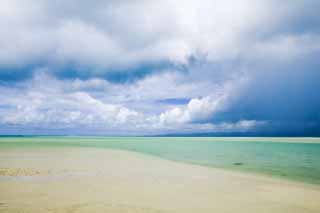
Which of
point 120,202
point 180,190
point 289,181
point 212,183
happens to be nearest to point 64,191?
point 120,202

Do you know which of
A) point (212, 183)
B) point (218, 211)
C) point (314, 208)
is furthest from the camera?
point (212, 183)

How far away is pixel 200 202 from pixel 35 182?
30.7 ft

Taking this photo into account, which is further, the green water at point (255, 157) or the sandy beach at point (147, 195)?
the green water at point (255, 157)

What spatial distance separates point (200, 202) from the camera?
1066 centimetres

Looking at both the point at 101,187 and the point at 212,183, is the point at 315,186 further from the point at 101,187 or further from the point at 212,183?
the point at 101,187

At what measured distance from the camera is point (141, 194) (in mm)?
11766

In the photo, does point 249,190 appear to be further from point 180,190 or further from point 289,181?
point 289,181

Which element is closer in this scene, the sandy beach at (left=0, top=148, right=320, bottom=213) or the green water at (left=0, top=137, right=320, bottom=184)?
the sandy beach at (left=0, top=148, right=320, bottom=213)

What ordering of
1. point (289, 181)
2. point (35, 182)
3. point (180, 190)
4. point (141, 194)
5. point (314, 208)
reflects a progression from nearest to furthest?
point (314, 208) → point (141, 194) → point (180, 190) → point (35, 182) → point (289, 181)

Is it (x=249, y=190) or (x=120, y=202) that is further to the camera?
(x=249, y=190)

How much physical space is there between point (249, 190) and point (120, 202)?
705 centimetres

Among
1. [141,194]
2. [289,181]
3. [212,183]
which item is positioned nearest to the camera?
[141,194]

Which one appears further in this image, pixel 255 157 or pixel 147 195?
pixel 255 157

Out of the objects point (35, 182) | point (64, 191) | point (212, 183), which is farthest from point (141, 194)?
point (35, 182)
